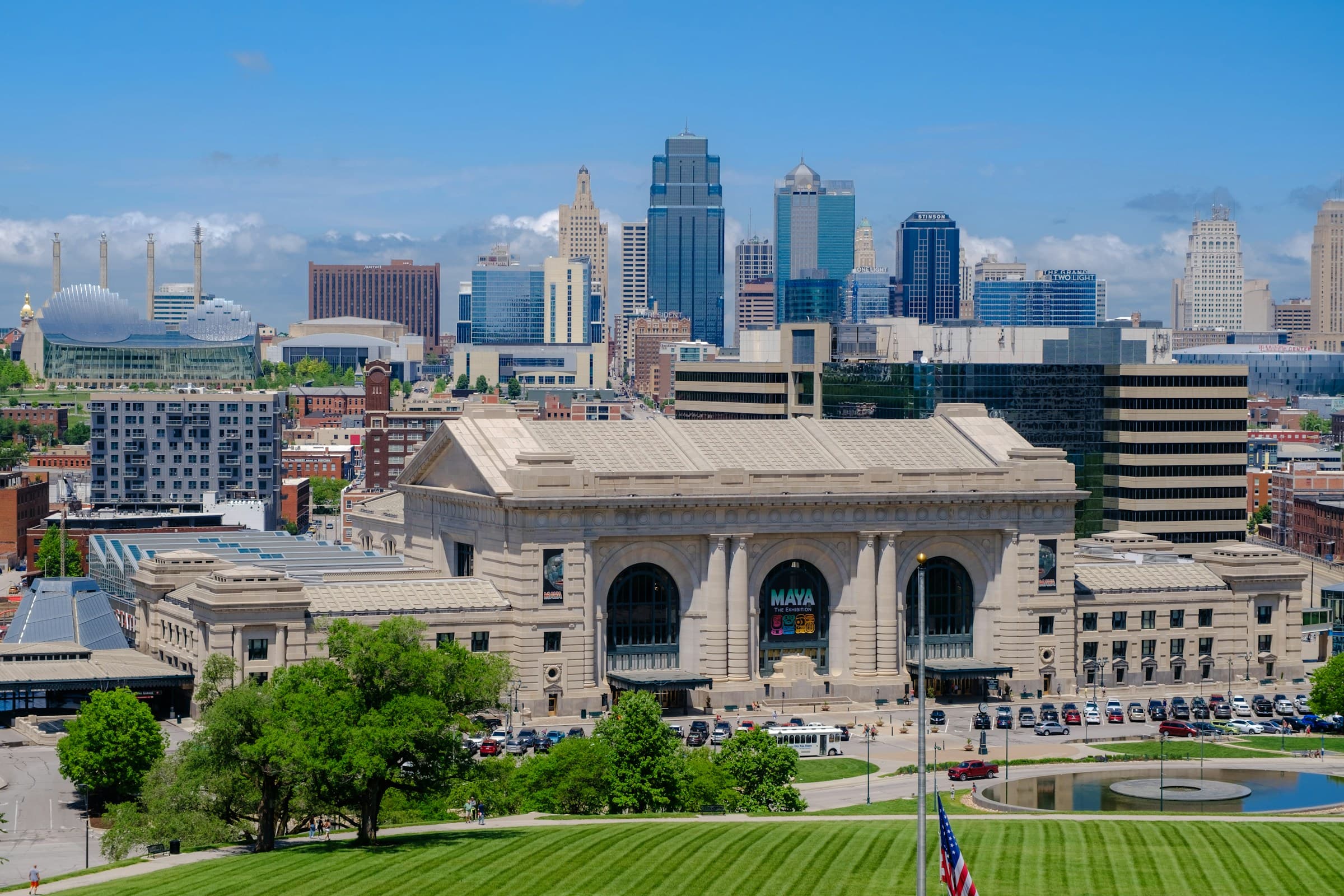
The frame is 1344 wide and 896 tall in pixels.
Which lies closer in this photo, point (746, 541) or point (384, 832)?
point (384, 832)

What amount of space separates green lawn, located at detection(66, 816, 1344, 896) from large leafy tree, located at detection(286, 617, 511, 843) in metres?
2.60

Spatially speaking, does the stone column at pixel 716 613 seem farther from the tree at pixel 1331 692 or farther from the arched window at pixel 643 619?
the tree at pixel 1331 692

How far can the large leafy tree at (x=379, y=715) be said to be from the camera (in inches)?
3804

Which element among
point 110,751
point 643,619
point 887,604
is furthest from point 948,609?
point 110,751

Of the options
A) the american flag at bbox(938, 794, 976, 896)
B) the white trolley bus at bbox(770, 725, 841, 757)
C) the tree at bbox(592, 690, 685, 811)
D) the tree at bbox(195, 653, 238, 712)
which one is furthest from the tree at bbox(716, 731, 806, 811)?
the american flag at bbox(938, 794, 976, 896)

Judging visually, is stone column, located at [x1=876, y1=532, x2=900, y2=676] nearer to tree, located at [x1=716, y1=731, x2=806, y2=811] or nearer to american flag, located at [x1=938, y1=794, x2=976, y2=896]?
tree, located at [x1=716, y1=731, x2=806, y2=811]

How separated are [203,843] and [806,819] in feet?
88.5

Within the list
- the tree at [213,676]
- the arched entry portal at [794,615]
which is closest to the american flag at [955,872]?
the tree at [213,676]

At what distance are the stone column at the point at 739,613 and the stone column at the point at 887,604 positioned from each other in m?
9.77

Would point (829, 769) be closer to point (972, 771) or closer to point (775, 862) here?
point (972, 771)

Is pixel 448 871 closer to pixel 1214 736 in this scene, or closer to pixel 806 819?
pixel 806 819

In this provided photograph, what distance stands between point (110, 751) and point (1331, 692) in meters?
76.9

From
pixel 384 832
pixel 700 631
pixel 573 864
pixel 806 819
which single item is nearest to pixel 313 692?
pixel 384 832

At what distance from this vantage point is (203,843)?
102m
